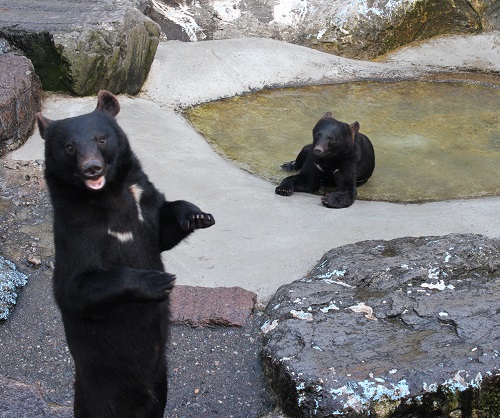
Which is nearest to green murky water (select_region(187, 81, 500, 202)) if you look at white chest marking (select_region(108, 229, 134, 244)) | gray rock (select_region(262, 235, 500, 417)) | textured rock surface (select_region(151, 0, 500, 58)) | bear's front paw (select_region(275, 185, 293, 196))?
bear's front paw (select_region(275, 185, 293, 196))

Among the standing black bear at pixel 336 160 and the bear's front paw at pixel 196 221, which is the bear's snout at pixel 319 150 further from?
the bear's front paw at pixel 196 221

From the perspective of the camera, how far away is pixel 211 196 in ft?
22.8

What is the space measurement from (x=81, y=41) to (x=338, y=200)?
11.6ft

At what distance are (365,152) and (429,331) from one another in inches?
150

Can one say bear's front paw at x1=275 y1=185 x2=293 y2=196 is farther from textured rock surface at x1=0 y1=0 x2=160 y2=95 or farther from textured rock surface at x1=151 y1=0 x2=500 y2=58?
textured rock surface at x1=151 y1=0 x2=500 y2=58

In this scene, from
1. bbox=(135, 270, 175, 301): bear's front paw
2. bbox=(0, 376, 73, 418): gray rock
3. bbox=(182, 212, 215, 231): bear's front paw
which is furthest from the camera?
bbox=(0, 376, 73, 418): gray rock

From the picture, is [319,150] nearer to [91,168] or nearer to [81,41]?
[81,41]

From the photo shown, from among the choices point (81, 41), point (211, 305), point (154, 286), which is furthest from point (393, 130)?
point (154, 286)

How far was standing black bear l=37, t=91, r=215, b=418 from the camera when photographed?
320 centimetres

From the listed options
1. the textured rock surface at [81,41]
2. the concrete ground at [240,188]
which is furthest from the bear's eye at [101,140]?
the textured rock surface at [81,41]

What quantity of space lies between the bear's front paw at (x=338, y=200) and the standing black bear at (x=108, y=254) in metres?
3.81

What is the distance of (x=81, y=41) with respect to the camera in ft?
28.7

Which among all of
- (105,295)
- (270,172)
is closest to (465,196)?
(270,172)

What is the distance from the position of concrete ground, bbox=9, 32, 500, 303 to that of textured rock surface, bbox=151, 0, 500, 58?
0.58 meters
